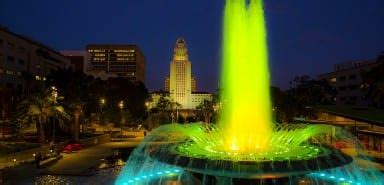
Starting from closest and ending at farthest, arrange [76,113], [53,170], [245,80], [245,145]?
[245,145], [245,80], [53,170], [76,113]

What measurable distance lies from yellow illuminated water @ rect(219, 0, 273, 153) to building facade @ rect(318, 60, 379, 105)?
77066mm

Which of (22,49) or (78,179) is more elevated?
(22,49)

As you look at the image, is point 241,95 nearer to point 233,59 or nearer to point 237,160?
point 233,59

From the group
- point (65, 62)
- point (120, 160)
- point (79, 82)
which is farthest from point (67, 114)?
point (65, 62)

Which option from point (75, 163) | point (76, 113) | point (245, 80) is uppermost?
point (245, 80)

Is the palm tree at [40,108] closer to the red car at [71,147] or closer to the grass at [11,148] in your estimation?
the grass at [11,148]

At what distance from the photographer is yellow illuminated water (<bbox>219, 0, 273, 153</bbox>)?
20.8 meters

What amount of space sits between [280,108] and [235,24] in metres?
54.2

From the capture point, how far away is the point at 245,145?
66.1 feet

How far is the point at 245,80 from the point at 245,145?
3.80 m

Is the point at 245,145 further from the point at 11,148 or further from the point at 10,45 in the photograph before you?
the point at 10,45

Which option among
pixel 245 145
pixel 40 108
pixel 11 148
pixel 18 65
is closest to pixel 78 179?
pixel 245 145

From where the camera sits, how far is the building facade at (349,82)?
325 feet

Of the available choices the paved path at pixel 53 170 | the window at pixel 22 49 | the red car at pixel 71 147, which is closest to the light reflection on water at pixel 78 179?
the paved path at pixel 53 170
